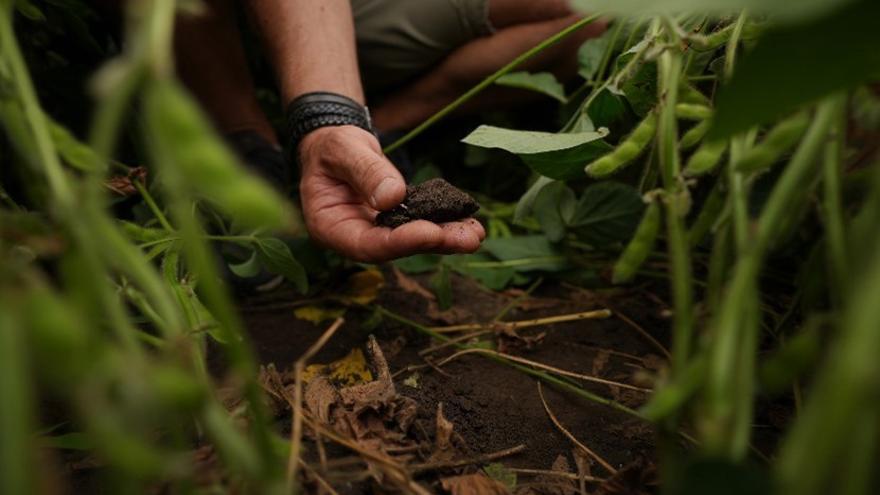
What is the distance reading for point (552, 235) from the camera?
1.56m

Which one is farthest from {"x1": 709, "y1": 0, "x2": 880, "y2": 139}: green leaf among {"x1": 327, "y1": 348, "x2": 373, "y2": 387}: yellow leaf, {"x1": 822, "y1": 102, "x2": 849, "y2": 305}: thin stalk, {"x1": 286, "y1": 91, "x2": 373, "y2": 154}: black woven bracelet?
{"x1": 286, "y1": 91, "x2": 373, "y2": 154}: black woven bracelet

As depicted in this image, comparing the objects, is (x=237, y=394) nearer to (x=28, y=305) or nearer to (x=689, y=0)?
(x=28, y=305)

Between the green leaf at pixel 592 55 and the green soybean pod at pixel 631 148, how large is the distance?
2.35ft

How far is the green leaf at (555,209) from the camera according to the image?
5.06 ft

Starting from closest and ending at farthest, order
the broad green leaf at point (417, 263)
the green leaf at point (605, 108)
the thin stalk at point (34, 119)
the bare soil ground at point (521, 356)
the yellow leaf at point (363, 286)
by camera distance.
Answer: the thin stalk at point (34, 119) → the bare soil ground at point (521, 356) → the green leaf at point (605, 108) → the yellow leaf at point (363, 286) → the broad green leaf at point (417, 263)

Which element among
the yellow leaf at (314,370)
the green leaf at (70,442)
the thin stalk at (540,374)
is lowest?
the thin stalk at (540,374)

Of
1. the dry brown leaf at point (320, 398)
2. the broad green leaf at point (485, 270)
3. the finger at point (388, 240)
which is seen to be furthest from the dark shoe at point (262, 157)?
the dry brown leaf at point (320, 398)

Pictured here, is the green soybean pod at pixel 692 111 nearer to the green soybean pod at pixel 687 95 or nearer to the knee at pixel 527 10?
the green soybean pod at pixel 687 95

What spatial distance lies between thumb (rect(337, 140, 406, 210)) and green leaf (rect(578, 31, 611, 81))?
1.86ft

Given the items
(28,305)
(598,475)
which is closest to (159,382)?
(28,305)

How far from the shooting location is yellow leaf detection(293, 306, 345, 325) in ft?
4.81

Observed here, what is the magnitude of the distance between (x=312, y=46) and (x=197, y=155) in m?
1.07

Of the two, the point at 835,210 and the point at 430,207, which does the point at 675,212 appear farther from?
the point at 430,207

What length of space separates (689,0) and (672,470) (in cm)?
34
